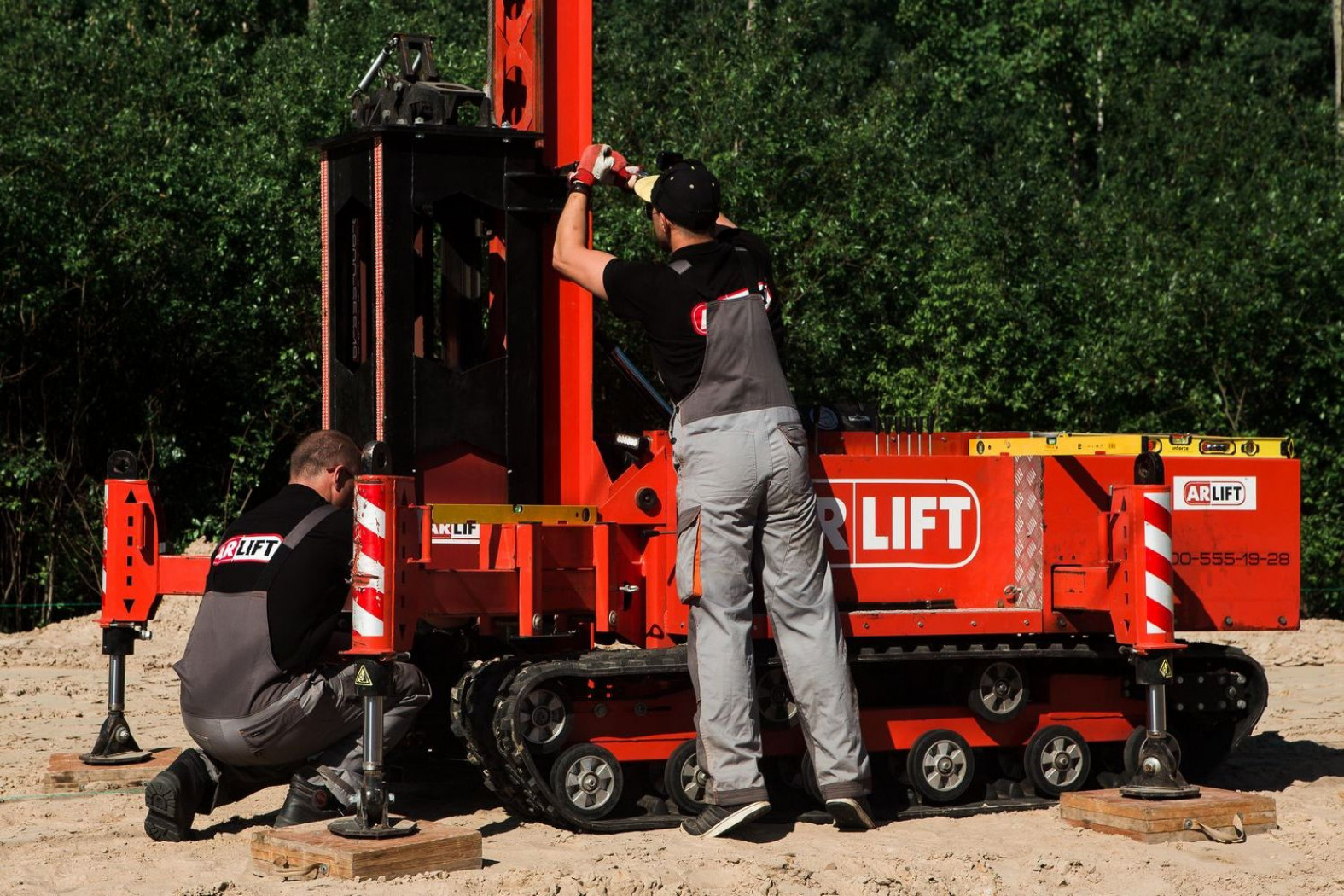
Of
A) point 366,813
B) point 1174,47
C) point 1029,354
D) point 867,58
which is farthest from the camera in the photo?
point 867,58

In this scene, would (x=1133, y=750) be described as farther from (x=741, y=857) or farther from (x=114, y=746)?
(x=114, y=746)

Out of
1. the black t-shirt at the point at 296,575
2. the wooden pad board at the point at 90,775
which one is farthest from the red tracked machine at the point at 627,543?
the black t-shirt at the point at 296,575

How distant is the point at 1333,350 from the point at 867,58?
63.2ft

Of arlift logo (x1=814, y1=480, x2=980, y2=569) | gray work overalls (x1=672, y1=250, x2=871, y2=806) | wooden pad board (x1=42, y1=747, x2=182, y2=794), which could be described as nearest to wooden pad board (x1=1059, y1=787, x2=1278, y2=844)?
gray work overalls (x1=672, y1=250, x2=871, y2=806)

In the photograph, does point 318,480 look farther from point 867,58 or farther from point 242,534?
point 867,58

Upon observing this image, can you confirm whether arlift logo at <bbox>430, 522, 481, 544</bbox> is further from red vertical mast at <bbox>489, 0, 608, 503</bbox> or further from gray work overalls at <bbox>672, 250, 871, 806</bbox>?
gray work overalls at <bbox>672, 250, 871, 806</bbox>

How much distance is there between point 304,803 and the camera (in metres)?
6.61

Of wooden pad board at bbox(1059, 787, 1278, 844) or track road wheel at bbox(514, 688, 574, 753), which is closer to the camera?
track road wheel at bbox(514, 688, 574, 753)

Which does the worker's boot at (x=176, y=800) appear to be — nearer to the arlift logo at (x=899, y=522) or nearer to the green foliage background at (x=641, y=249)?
the arlift logo at (x=899, y=522)

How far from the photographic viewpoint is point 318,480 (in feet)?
22.4

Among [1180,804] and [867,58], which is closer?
[1180,804]

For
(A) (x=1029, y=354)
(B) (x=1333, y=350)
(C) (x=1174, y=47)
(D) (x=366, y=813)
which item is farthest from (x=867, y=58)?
(D) (x=366, y=813)

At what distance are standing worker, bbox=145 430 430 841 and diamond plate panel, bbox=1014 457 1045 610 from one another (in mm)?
2662

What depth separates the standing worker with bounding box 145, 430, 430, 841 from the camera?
6547 millimetres
